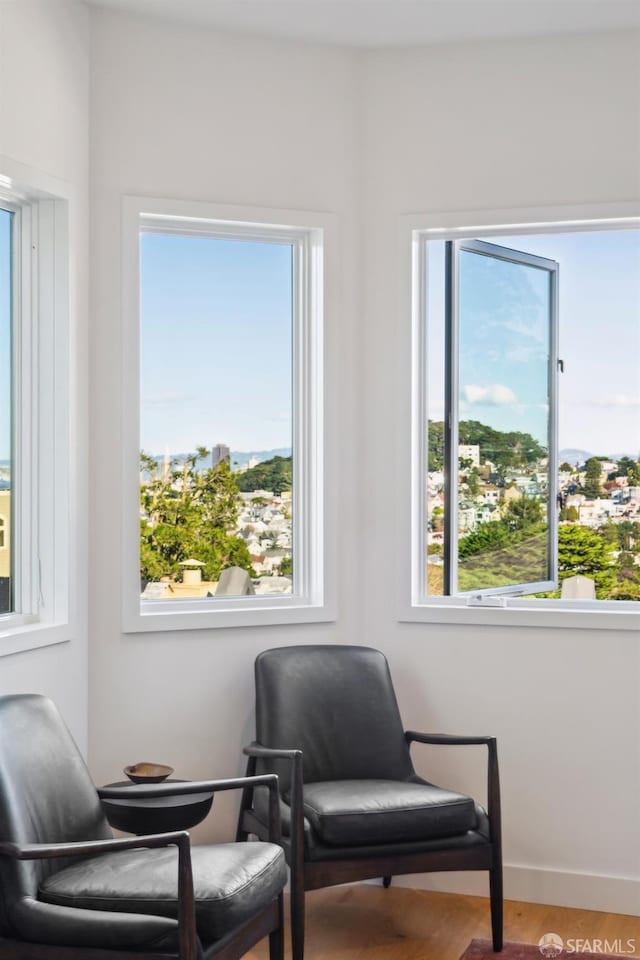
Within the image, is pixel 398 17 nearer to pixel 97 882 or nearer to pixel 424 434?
pixel 424 434

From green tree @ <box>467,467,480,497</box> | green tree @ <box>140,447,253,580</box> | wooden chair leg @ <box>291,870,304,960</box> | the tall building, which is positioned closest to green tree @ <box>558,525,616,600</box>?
green tree @ <box>467,467,480,497</box>

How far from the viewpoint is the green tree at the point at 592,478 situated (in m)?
3.66

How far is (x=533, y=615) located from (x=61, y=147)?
2.23 m

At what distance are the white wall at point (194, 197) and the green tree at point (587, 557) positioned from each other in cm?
79

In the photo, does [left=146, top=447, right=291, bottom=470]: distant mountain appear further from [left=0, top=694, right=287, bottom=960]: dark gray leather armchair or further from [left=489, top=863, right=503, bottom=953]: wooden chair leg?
[left=489, top=863, right=503, bottom=953]: wooden chair leg

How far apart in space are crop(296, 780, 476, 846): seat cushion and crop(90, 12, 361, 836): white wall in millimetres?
611

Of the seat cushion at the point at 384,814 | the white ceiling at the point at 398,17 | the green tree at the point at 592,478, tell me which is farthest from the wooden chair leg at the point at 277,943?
the white ceiling at the point at 398,17

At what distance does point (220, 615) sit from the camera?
3.51 metres

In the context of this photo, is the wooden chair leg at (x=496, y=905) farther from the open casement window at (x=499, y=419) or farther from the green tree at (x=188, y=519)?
the green tree at (x=188, y=519)

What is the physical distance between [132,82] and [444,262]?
4.23 feet

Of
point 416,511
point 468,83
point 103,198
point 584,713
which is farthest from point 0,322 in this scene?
point 584,713

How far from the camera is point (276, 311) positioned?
3756 mm

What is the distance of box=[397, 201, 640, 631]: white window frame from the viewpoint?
3473 mm

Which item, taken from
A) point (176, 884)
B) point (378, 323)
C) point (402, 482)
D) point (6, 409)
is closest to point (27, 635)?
point (6, 409)
